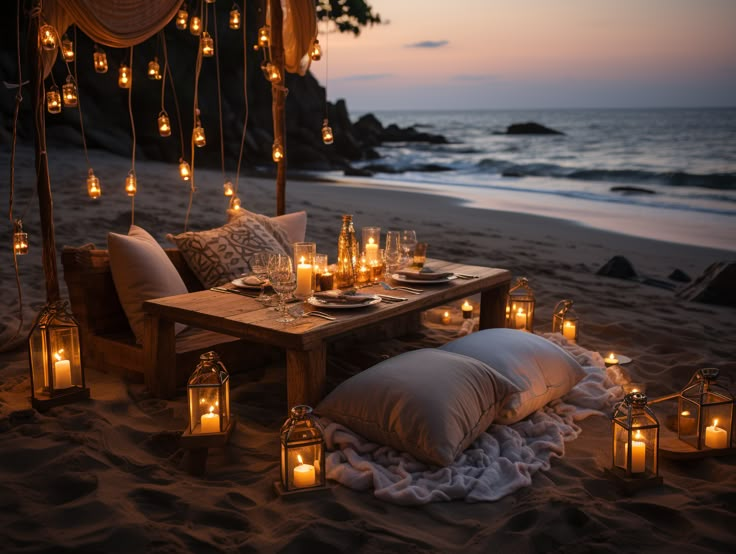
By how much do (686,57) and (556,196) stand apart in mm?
10783

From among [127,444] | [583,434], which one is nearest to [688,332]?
[583,434]

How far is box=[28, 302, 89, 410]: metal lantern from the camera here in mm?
3010

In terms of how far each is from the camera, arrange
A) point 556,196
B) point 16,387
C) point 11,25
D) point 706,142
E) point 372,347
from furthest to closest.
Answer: point 706,142
point 11,25
point 556,196
point 372,347
point 16,387

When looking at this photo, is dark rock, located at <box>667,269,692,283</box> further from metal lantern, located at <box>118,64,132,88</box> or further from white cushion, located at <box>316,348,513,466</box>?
metal lantern, located at <box>118,64,132,88</box>

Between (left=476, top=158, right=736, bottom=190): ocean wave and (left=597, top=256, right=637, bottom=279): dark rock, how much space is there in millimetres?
9787

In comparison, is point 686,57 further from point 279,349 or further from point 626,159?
point 279,349

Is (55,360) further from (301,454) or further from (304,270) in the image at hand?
(301,454)

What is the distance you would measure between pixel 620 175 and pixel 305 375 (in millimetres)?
15799

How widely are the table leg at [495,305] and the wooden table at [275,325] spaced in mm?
429

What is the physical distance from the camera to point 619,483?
2.46 m

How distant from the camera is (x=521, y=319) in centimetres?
425

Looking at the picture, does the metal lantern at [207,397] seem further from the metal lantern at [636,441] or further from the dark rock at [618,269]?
the dark rock at [618,269]

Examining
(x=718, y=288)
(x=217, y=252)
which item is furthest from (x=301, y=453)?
(x=718, y=288)

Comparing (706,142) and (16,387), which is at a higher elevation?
(706,142)
